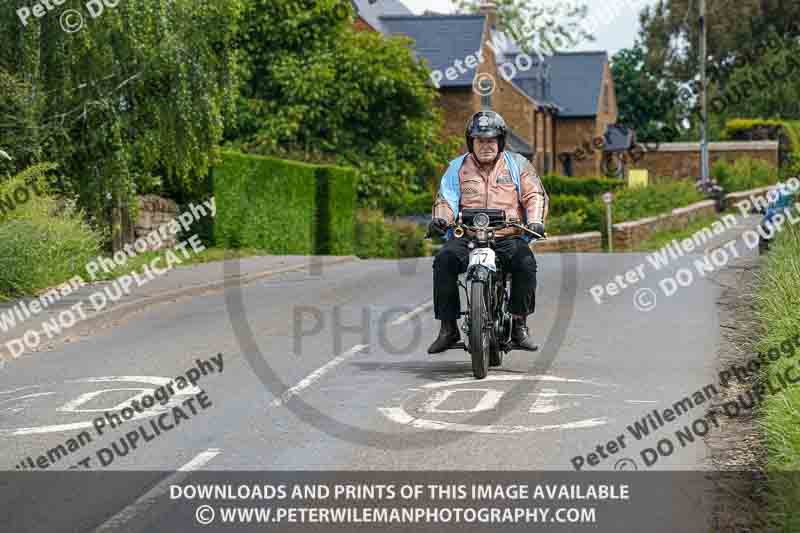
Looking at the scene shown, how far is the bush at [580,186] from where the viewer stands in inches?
2169

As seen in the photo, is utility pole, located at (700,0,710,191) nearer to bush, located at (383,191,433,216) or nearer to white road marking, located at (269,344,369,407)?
bush, located at (383,191,433,216)

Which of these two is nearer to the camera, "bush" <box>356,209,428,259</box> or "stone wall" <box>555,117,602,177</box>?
"bush" <box>356,209,428,259</box>

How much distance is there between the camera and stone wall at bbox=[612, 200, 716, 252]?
121ft

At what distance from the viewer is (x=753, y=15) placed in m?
77.0

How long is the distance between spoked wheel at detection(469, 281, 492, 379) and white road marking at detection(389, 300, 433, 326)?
14.3ft

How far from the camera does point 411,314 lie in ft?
50.7

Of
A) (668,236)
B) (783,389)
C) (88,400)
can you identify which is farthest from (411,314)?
(668,236)

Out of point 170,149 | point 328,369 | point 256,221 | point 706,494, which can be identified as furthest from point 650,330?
point 256,221

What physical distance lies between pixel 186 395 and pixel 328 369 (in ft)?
5.24

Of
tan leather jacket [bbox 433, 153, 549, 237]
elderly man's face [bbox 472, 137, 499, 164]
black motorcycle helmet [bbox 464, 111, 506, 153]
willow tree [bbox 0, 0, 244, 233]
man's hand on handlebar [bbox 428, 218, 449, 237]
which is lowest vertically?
man's hand on handlebar [bbox 428, 218, 449, 237]

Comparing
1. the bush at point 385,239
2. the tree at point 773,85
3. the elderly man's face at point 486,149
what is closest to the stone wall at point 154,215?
the bush at point 385,239

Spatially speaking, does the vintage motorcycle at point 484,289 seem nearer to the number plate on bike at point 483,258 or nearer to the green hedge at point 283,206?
the number plate on bike at point 483,258

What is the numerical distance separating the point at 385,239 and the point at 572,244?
561cm

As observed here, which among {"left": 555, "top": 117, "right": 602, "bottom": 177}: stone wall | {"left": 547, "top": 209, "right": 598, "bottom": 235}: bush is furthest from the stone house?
{"left": 547, "top": 209, "right": 598, "bottom": 235}: bush
